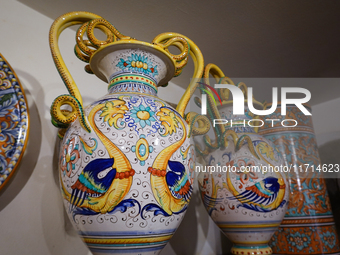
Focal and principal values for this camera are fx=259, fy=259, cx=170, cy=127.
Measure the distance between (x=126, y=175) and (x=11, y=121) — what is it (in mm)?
313

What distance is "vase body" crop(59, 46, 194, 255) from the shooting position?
39cm

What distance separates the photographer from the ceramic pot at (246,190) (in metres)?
0.59

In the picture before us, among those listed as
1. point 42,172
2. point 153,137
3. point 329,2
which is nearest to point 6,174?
point 42,172

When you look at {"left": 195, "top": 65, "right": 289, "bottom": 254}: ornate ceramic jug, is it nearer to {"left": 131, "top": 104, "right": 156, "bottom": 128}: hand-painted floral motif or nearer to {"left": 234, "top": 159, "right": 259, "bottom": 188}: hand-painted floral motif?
{"left": 234, "top": 159, "right": 259, "bottom": 188}: hand-painted floral motif

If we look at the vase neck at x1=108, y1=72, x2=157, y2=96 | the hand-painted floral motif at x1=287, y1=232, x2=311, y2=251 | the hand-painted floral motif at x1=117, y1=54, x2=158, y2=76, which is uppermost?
the hand-painted floral motif at x1=117, y1=54, x2=158, y2=76

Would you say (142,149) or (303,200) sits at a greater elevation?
(303,200)

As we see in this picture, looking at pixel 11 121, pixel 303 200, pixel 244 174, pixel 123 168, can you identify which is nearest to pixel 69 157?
pixel 123 168

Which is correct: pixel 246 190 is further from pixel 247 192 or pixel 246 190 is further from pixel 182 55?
pixel 182 55

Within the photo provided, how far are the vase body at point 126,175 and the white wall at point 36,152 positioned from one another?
18 centimetres

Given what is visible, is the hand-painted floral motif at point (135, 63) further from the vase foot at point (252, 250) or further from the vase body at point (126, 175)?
the vase foot at point (252, 250)

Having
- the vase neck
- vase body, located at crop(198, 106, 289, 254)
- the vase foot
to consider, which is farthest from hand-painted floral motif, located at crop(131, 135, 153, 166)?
the vase foot

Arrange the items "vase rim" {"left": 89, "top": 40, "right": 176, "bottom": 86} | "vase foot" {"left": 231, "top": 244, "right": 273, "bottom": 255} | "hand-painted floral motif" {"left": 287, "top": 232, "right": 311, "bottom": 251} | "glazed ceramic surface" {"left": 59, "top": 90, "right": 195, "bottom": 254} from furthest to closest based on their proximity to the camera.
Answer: "hand-painted floral motif" {"left": 287, "top": 232, "right": 311, "bottom": 251}, "vase foot" {"left": 231, "top": 244, "right": 273, "bottom": 255}, "vase rim" {"left": 89, "top": 40, "right": 176, "bottom": 86}, "glazed ceramic surface" {"left": 59, "top": 90, "right": 195, "bottom": 254}

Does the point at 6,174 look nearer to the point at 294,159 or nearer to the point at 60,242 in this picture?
the point at 60,242

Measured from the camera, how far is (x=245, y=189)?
0.59m
